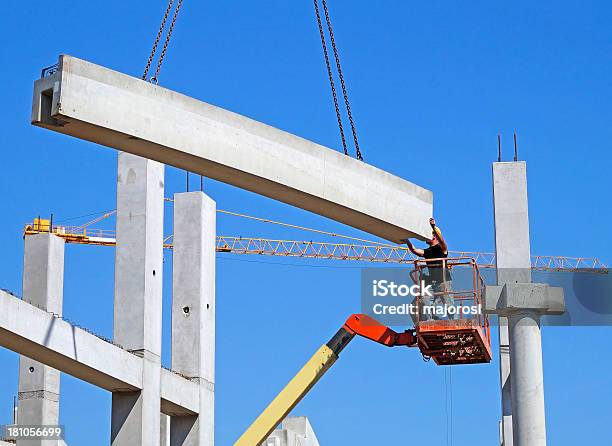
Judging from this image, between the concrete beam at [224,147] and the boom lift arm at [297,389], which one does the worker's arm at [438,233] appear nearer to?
the concrete beam at [224,147]

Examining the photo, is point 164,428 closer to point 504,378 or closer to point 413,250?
point 504,378

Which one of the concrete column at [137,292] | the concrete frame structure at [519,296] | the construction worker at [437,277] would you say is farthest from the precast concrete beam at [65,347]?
the concrete frame structure at [519,296]

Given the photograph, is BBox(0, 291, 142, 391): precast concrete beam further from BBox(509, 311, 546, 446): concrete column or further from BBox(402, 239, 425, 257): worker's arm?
BBox(509, 311, 546, 446): concrete column

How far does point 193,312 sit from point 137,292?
3.75 metres

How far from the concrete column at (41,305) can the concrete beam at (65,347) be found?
17.9 ft

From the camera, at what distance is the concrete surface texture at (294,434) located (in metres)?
38.0

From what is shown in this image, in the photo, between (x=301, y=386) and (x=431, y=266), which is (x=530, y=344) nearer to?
(x=431, y=266)

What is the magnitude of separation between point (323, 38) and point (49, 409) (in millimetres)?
15936

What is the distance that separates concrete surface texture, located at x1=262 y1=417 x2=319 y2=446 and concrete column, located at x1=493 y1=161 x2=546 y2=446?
64.6 ft

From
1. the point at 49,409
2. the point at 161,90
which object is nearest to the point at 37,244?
the point at 49,409

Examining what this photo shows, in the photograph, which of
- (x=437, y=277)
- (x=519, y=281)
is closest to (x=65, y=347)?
(x=437, y=277)

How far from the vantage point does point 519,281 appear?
1869cm

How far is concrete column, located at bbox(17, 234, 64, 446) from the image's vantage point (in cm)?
3253

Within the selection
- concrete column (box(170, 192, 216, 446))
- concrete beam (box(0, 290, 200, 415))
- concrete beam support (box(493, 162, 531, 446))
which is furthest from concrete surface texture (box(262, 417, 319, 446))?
concrete beam support (box(493, 162, 531, 446))
